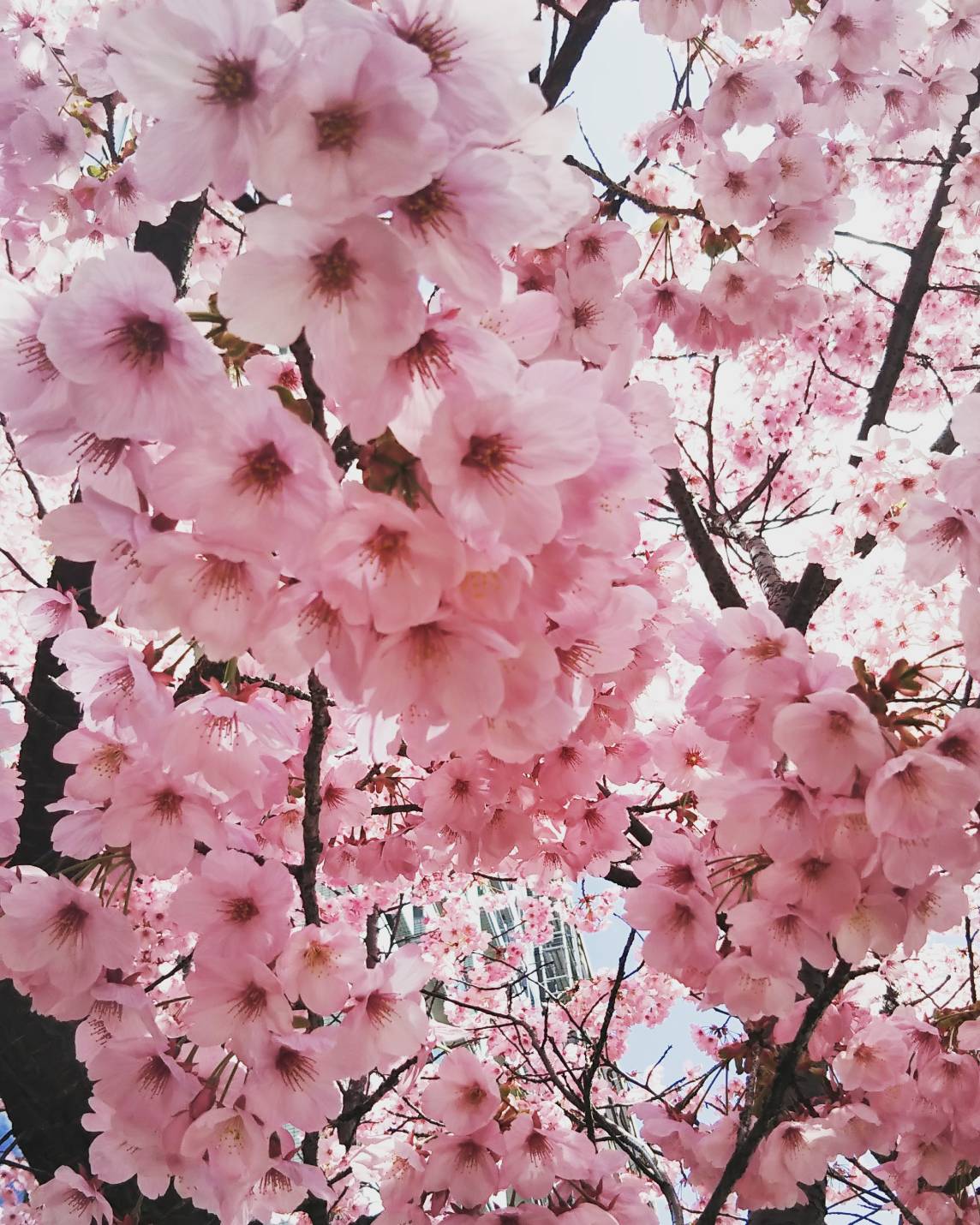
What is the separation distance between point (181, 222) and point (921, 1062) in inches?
166

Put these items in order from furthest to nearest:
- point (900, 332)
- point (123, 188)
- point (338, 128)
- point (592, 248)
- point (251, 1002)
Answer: point (900, 332) < point (123, 188) < point (592, 248) < point (251, 1002) < point (338, 128)

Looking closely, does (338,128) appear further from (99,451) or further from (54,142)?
(54,142)

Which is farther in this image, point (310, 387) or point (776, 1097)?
point (776, 1097)

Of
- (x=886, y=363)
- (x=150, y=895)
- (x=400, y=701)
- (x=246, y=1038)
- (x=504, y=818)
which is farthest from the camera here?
(x=150, y=895)

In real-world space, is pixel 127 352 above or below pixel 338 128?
below

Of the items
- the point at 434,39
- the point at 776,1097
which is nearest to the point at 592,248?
the point at 434,39

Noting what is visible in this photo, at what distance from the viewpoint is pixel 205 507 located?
2.99 feet

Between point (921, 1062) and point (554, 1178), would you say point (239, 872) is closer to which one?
point (554, 1178)

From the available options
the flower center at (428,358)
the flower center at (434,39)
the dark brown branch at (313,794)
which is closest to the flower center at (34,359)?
the flower center at (428,358)

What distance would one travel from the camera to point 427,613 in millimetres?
897

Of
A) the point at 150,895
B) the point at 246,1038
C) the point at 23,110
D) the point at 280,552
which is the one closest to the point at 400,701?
the point at 280,552

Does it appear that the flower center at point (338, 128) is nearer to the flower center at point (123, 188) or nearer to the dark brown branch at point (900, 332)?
the flower center at point (123, 188)

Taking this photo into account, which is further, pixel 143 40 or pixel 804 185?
pixel 804 185

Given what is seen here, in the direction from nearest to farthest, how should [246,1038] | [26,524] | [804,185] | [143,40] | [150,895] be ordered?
[143,40]
[246,1038]
[804,185]
[150,895]
[26,524]
